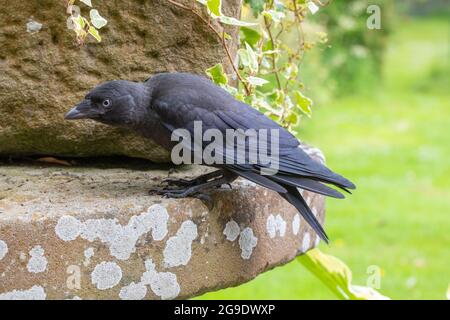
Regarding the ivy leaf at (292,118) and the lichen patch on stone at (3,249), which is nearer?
the lichen patch on stone at (3,249)

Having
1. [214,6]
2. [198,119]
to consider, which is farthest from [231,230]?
[214,6]

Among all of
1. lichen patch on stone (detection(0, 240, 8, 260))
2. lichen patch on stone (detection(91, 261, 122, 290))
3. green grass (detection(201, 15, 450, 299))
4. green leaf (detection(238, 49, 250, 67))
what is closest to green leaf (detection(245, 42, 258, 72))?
green leaf (detection(238, 49, 250, 67))

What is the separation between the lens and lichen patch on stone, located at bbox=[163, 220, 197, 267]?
6.08ft

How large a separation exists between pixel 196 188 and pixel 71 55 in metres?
0.51

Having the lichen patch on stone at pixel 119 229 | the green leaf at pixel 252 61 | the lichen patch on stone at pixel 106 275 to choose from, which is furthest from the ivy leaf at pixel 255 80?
the lichen patch on stone at pixel 106 275

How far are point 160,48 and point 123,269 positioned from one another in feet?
2.20

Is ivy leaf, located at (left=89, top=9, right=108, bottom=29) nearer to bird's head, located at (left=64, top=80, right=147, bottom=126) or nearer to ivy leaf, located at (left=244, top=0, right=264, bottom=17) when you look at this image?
bird's head, located at (left=64, top=80, right=147, bottom=126)

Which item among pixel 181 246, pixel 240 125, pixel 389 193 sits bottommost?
pixel 181 246

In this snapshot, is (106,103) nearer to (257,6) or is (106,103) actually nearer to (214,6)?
(214,6)

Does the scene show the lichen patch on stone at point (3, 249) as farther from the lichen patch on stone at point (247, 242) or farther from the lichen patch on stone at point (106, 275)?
the lichen patch on stone at point (247, 242)

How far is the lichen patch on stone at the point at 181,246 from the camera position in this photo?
1854 millimetres

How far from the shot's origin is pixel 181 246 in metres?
1.87

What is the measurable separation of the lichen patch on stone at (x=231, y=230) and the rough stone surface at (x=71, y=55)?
18.5 inches

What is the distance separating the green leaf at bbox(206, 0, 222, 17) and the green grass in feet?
7.44
